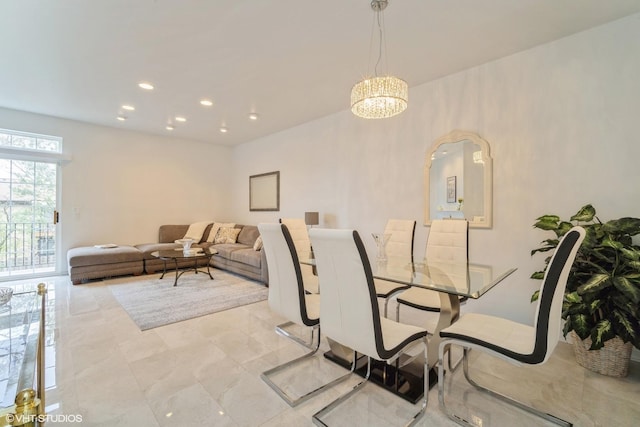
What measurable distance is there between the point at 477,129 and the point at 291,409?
3.09 meters

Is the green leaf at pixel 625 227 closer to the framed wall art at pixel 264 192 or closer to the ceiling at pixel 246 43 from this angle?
the ceiling at pixel 246 43

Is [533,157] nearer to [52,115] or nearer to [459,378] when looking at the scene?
[459,378]

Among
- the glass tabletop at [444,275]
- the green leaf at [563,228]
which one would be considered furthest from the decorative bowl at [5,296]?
the green leaf at [563,228]

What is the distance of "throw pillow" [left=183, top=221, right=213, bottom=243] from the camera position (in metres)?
5.88

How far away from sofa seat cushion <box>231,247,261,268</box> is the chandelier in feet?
9.38

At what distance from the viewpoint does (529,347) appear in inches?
55.2

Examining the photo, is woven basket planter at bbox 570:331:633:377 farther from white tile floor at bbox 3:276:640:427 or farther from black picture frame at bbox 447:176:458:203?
black picture frame at bbox 447:176:458:203

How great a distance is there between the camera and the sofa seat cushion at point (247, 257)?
4.48 m

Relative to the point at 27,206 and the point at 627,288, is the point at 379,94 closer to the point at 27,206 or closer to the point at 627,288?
the point at 627,288

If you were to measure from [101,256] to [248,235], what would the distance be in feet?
7.72

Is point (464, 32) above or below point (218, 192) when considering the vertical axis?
above

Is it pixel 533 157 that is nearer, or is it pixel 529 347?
pixel 529 347

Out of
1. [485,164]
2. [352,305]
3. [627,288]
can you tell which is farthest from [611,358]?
[352,305]

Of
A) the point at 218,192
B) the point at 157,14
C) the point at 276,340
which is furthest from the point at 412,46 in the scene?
the point at 218,192
